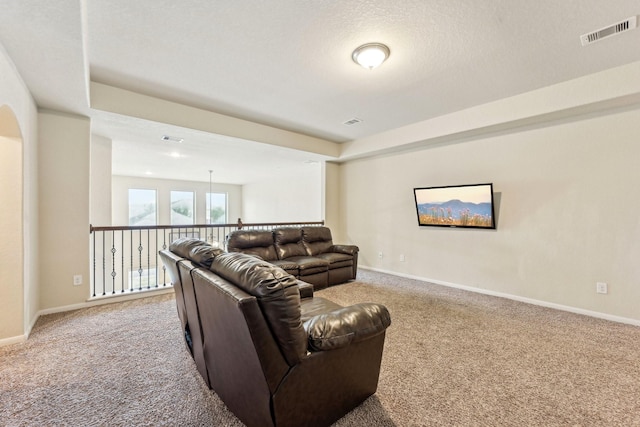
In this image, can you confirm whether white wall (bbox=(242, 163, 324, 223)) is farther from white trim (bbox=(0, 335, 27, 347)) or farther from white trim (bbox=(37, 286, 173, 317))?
white trim (bbox=(0, 335, 27, 347))

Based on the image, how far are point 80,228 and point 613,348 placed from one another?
5849 millimetres

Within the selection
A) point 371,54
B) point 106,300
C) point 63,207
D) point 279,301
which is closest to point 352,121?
point 371,54

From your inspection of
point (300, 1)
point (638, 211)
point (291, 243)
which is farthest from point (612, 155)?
point (291, 243)

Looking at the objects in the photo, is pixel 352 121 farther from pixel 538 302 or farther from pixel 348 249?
pixel 538 302

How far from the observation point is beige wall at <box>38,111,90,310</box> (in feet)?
10.3

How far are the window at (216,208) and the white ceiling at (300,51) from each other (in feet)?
22.3

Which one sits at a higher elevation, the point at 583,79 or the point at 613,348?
the point at 583,79

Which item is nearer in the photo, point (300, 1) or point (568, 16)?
point (300, 1)

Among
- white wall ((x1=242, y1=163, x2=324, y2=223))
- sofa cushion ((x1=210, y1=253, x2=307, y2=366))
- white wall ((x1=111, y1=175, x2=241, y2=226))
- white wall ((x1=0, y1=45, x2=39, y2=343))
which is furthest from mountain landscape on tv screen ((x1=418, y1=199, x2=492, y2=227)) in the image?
white wall ((x1=111, y1=175, x2=241, y2=226))

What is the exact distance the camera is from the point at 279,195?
919 cm

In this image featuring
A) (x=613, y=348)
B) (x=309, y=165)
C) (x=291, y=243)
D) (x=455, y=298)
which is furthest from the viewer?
(x=309, y=165)

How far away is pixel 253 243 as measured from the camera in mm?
4301

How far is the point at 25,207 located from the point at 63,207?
Result: 680mm

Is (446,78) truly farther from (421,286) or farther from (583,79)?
(421,286)
